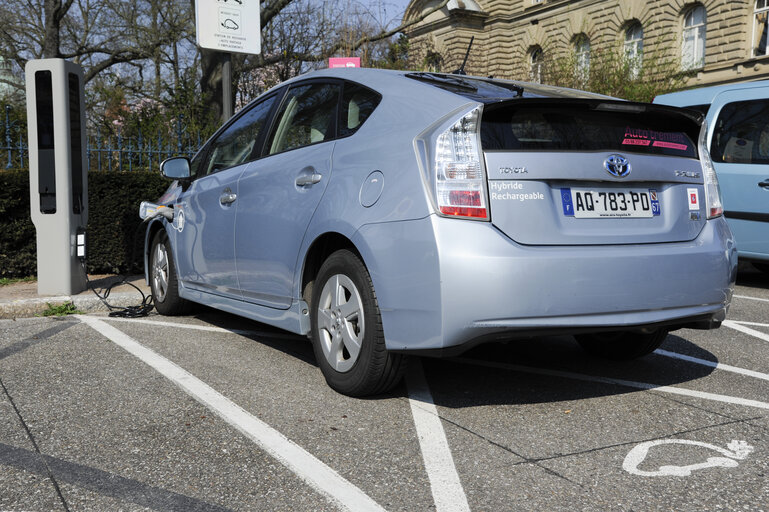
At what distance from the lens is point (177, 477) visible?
9.01 ft

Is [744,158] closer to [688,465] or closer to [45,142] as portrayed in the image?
[688,465]

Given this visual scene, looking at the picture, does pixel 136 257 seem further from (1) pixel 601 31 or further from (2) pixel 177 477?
(1) pixel 601 31

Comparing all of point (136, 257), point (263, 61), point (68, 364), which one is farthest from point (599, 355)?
point (263, 61)

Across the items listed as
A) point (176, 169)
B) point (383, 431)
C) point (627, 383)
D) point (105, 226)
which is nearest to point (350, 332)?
point (383, 431)

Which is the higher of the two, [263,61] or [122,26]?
[122,26]

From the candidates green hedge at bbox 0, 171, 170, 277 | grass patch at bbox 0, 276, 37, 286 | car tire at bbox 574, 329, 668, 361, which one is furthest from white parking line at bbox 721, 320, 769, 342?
grass patch at bbox 0, 276, 37, 286

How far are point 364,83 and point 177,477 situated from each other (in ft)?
7.12

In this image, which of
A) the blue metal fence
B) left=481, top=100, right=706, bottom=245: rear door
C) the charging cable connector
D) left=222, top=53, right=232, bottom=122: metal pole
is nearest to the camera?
left=481, top=100, right=706, bottom=245: rear door

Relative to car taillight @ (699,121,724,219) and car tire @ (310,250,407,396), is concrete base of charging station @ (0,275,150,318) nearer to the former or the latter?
car tire @ (310,250,407,396)

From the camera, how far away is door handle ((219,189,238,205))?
4.77 metres

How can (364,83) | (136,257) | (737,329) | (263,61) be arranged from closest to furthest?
(364,83), (737,329), (136,257), (263,61)

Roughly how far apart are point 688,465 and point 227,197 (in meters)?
3.12

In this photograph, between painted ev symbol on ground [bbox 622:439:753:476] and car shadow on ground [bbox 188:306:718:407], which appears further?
car shadow on ground [bbox 188:306:718:407]

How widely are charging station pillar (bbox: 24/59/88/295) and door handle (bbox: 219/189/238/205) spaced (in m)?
2.42
